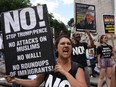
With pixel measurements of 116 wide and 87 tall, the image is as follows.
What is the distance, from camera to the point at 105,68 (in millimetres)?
9641

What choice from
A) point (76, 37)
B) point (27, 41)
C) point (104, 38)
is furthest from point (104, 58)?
point (27, 41)

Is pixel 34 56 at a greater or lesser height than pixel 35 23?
lesser

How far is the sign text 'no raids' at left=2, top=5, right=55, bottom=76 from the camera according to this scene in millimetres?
4379

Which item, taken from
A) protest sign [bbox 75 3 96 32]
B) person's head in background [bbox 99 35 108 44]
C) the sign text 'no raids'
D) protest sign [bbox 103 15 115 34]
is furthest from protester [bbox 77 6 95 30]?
the sign text 'no raids'

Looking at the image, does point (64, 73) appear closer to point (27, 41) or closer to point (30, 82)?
point (30, 82)

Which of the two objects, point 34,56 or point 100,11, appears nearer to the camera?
point 34,56

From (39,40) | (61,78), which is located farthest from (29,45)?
(61,78)

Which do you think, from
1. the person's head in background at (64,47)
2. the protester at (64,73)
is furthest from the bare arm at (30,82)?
the person's head in background at (64,47)

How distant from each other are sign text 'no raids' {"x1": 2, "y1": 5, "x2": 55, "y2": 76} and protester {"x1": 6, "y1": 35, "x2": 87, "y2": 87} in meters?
0.08

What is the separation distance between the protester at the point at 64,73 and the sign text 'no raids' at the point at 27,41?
0.08 metres

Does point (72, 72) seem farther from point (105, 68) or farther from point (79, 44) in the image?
point (105, 68)

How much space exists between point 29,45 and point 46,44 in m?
0.20

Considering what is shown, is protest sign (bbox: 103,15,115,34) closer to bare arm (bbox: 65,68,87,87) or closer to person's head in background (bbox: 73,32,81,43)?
person's head in background (bbox: 73,32,81,43)

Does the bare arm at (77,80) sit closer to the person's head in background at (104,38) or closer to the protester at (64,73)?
the protester at (64,73)
